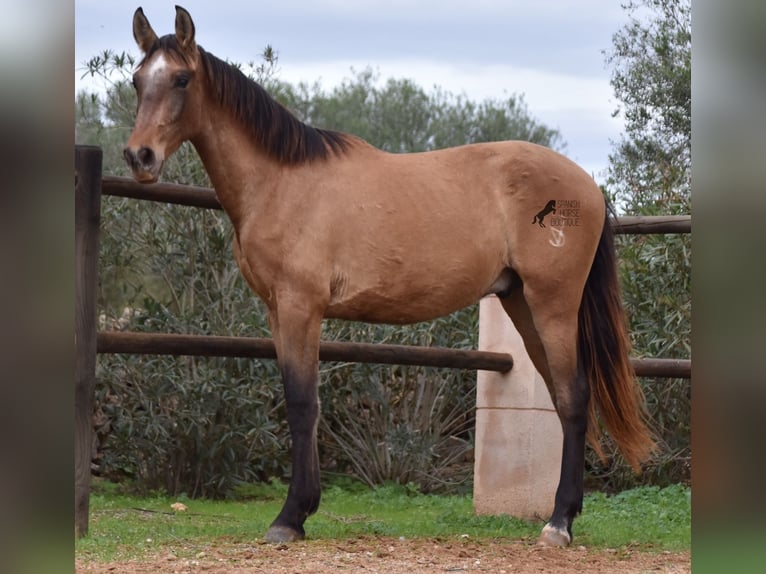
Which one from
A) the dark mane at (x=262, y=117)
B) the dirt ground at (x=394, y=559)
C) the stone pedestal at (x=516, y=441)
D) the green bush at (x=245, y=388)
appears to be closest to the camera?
the dirt ground at (x=394, y=559)

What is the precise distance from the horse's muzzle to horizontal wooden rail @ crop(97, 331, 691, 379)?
61 cm

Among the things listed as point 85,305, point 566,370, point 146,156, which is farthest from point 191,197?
point 566,370

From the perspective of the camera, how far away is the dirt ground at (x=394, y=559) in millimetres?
2932

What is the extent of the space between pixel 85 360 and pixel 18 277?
8.41 feet

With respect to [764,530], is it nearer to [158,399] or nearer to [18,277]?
[18,277]

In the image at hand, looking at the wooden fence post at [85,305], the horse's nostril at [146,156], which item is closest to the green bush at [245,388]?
the wooden fence post at [85,305]

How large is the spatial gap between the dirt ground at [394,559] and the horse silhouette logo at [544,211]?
1267 mm

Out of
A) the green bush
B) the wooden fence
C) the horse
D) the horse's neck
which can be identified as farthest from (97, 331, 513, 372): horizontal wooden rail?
the green bush

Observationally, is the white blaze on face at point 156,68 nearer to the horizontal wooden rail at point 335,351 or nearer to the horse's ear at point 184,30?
the horse's ear at point 184,30

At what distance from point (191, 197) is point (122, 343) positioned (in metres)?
0.78

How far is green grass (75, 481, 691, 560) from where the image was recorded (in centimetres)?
365

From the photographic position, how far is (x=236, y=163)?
3686mm

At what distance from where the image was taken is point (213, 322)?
589cm

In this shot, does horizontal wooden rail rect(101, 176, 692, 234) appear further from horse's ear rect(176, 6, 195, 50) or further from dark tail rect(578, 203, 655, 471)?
horse's ear rect(176, 6, 195, 50)
